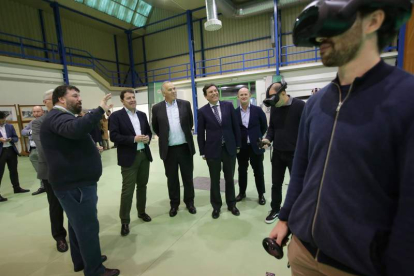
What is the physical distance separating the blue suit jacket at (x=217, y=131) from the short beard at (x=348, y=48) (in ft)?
7.37

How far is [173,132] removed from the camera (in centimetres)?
318

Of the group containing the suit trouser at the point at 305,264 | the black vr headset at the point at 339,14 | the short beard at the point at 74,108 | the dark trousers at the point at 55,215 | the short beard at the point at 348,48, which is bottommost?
the dark trousers at the point at 55,215

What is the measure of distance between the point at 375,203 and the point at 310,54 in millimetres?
13015

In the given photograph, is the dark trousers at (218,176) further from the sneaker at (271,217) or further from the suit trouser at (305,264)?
the suit trouser at (305,264)

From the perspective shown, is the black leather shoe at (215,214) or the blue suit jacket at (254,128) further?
the blue suit jacket at (254,128)

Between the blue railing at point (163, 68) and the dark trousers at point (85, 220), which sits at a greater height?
the blue railing at point (163, 68)

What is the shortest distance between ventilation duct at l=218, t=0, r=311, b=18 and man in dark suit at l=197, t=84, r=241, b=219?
8.88 m

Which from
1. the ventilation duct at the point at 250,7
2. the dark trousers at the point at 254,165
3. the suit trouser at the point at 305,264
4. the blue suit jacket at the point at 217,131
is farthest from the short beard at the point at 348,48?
the ventilation duct at the point at 250,7

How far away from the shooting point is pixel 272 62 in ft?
41.1

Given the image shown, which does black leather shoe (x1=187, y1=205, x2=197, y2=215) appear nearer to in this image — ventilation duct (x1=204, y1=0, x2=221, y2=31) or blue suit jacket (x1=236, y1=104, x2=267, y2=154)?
blue suit jacket (x1=236, y1=104, x2=267, y2=154)

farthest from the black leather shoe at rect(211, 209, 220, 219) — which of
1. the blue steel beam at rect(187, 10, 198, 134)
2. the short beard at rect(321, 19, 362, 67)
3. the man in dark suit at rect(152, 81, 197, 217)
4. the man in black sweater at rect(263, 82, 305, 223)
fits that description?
the blue steel beam at rect(187, 10, 198, 134)

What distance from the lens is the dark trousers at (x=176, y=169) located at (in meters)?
3.22

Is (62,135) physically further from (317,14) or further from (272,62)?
(272,62)

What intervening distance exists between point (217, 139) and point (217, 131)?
109 mm
